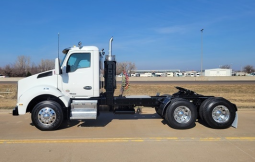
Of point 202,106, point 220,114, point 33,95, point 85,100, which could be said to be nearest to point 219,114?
point 220,114

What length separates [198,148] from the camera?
4.86 m

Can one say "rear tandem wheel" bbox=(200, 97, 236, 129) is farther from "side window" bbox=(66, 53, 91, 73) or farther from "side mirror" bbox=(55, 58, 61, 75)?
"side mirror" bbox=(55, 58, 61, 75)

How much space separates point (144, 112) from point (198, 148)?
14.9ft

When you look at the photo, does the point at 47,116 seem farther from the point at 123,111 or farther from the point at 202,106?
the point at 202,106

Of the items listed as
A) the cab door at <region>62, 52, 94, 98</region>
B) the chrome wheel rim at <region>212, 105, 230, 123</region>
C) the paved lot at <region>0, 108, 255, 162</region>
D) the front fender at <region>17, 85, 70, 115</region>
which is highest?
the cab door at <region>62, 52, 94, 98</region>

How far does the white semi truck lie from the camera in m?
6.44

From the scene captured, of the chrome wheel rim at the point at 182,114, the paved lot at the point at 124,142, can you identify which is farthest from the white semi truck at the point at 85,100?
the paved lot at the point at 124,142

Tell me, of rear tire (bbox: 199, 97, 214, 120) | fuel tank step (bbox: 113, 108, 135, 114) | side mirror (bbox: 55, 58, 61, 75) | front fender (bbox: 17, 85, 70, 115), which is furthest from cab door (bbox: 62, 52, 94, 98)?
rear tire (bbox: 199, 97, 214, 120)

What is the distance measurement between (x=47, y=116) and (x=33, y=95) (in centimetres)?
79

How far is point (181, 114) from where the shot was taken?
6668 mm

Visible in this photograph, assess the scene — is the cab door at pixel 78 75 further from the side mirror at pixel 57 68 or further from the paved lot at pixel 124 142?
the paved lot at pixel 124 142

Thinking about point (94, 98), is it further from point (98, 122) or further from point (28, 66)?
point (28, 66)

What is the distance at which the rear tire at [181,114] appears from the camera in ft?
21.4

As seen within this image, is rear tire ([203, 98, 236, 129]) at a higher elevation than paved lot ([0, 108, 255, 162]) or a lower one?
higher
